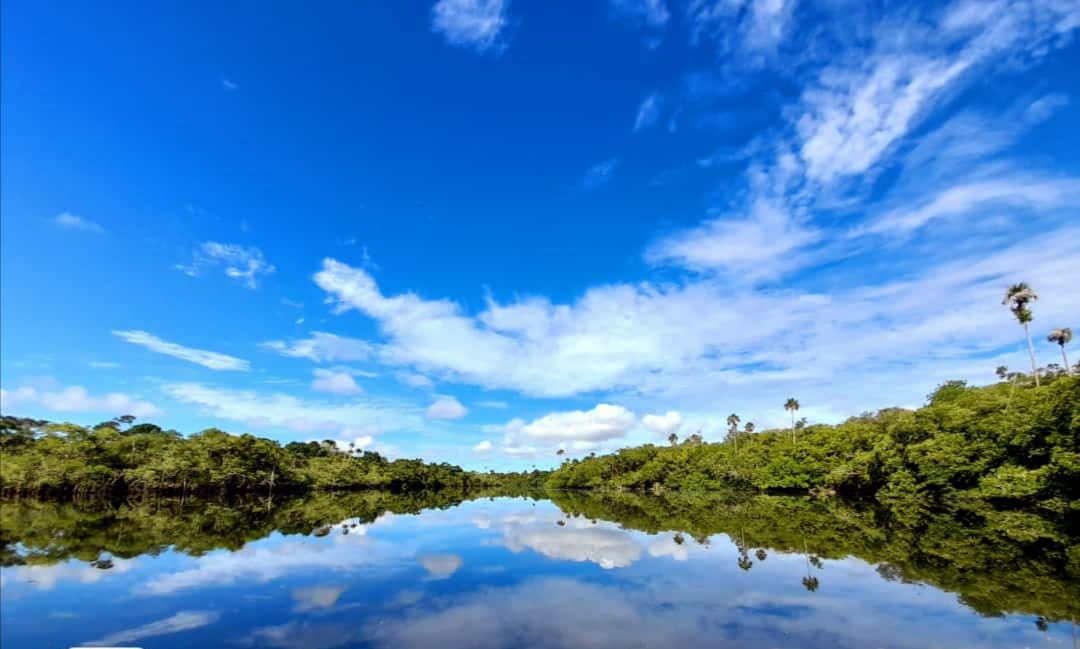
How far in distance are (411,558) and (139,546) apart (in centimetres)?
1281

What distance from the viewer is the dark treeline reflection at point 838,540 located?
48.0 feet

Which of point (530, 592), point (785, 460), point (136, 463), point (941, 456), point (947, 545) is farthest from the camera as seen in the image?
point (785, 460)

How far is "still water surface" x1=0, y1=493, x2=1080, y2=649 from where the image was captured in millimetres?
10484

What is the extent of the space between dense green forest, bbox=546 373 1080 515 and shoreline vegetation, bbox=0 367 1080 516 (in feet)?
0.40

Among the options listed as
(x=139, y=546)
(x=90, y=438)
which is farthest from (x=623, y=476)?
(x=139, y=546)

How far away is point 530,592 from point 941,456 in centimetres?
4642

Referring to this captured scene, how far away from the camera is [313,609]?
42.0 ft

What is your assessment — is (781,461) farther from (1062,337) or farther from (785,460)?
(1062,337)

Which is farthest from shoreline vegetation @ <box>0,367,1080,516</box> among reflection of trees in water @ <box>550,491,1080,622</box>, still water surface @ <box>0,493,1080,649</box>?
still water surface @ <box>0,493,1080,649</box>

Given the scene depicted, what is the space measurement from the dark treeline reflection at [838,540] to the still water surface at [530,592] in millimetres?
157

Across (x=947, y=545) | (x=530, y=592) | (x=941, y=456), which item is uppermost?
(x=941, y=456)

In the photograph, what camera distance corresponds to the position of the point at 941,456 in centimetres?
4475

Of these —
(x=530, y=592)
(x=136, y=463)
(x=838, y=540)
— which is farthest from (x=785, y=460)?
(x=136, y=463)

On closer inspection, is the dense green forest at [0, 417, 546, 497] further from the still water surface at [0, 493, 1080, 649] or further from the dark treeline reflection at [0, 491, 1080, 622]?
the still water surface at [0, 493, 1080, 649]
